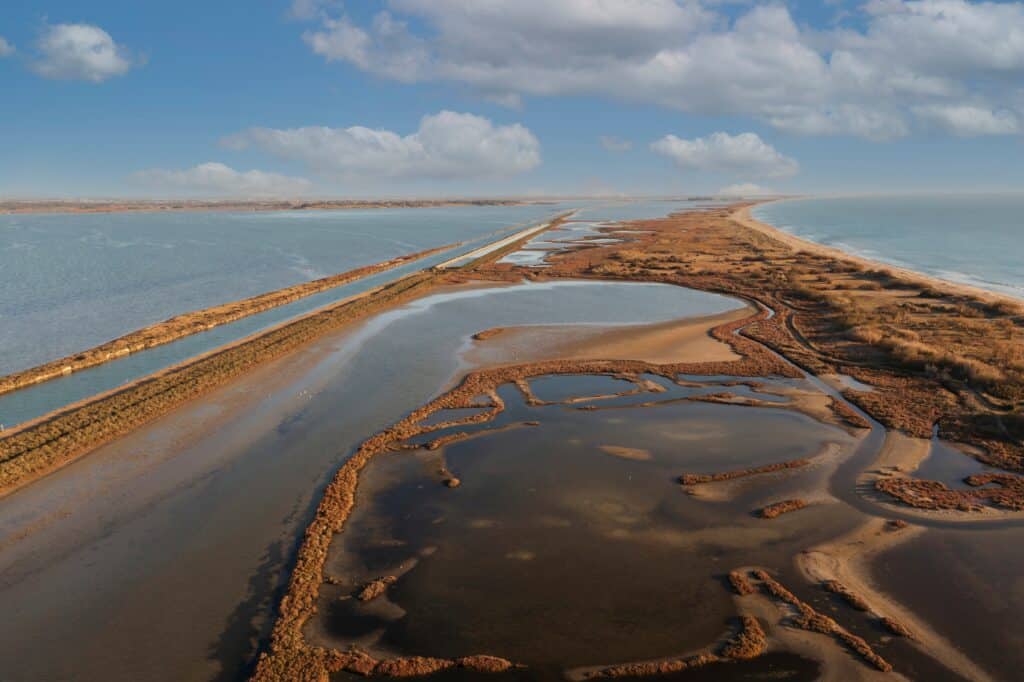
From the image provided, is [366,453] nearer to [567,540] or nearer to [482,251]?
[567,540]

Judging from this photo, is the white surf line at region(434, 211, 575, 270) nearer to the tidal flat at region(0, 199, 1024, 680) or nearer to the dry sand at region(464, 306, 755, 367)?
the dry sand at region(464, 306, 755, 367)

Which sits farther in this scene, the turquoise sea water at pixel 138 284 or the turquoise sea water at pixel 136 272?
the turquoise sea water at pixel 136 272

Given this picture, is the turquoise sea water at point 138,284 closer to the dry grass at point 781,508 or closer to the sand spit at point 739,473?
the sand spit at point 739,473

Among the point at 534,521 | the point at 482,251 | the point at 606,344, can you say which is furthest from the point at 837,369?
the point at 482,251

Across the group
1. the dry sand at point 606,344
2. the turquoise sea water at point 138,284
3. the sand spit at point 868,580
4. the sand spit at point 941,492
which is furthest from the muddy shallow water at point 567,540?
the turquoise sea water at point 138,284

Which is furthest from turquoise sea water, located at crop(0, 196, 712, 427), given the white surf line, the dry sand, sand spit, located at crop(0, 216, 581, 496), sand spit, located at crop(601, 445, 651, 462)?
sand spit, located at crop(601, 445, 651, 462)

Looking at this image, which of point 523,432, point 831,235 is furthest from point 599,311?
point 831,235

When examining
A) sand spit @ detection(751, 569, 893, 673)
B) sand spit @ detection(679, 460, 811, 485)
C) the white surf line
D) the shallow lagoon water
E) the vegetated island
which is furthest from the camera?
the white surf line

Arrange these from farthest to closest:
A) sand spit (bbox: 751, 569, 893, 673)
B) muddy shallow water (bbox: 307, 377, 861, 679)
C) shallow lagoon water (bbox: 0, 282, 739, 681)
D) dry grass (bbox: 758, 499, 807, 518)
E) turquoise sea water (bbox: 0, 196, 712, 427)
Result: 1. turquoise sea water (bbox: 0, 196, 712, 427)
2. dry grass (bbox: 758, 499, 807, 518)
3. muddy shallow water (bbox: 307, 377, 861, 679)
4. shallow lagoon water (bbox: 0, 282, 739, 681)
5. sand spit (bbox: 751, 569, 893, 673)
